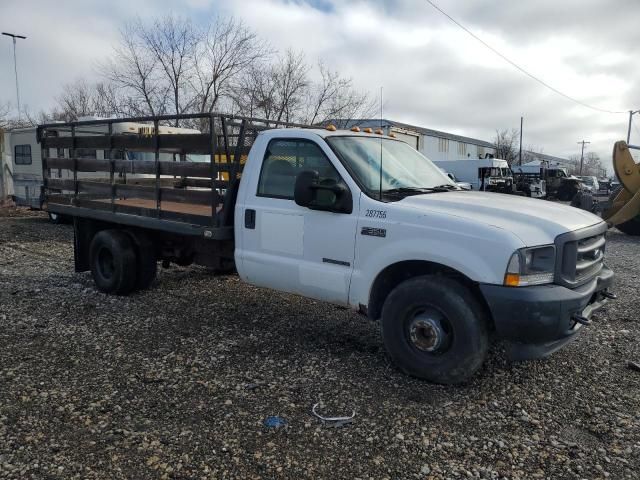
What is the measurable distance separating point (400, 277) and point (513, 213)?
1.03 m

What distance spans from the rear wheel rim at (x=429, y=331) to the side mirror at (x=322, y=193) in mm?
1041

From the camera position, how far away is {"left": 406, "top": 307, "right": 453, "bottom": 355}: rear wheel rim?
3.79m

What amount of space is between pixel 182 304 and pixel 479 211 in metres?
3.89

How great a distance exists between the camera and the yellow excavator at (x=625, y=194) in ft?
42.4

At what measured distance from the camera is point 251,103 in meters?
24.6

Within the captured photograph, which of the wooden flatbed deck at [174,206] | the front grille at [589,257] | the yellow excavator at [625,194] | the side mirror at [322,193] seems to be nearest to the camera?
the front grille at [589,257]

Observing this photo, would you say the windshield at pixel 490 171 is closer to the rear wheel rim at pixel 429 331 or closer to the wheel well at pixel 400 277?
the wheel well at pixel 400 277

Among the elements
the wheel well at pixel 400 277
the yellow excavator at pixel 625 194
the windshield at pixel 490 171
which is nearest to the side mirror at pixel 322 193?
the wheel well at pixel 400 277

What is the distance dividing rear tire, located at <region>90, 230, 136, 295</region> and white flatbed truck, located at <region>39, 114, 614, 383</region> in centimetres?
46

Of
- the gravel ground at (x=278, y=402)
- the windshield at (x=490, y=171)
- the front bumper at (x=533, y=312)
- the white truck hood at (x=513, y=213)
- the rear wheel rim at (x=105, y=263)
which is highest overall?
the windshield at (x=490, y=171)

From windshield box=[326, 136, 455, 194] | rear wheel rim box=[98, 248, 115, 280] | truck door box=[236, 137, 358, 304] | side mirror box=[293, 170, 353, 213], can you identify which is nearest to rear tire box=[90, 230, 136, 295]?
rear wheel rim box=[98, 248, 115, 280]

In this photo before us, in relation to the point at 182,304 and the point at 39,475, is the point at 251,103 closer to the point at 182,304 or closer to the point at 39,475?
the point at 182,304

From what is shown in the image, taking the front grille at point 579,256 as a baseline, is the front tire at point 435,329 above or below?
below

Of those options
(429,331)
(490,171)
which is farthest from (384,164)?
(490,171)
